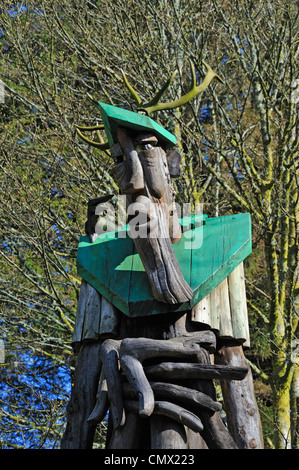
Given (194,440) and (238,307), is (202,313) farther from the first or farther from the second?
(194,440)

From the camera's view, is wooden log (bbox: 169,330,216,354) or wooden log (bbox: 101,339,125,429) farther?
wooden log (bbox: 169,330,216,354)

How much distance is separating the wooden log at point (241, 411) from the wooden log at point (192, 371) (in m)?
0.40

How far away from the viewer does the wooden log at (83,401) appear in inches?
156

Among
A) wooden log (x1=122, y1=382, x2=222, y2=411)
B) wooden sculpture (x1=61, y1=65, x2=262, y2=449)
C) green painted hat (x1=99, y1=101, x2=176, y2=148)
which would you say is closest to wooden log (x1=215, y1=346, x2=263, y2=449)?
wooden sculpture (x1=61, y1=65, x2=262, y2=449)

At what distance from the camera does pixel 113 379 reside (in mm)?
3797

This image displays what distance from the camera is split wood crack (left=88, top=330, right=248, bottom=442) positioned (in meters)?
3.63

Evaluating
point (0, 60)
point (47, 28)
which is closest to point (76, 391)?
point (47, 28)

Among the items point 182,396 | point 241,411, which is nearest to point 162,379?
point 182,396

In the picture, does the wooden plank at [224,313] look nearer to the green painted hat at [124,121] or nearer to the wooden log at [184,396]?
the wooden log at [184,396]

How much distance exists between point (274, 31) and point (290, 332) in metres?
4.06

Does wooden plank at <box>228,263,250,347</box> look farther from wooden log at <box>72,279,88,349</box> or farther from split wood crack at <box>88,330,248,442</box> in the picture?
wooden log at <box>72,279,88,349</box>

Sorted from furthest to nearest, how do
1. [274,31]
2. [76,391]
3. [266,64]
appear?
[266,64] < [274,31] < [76,391]
